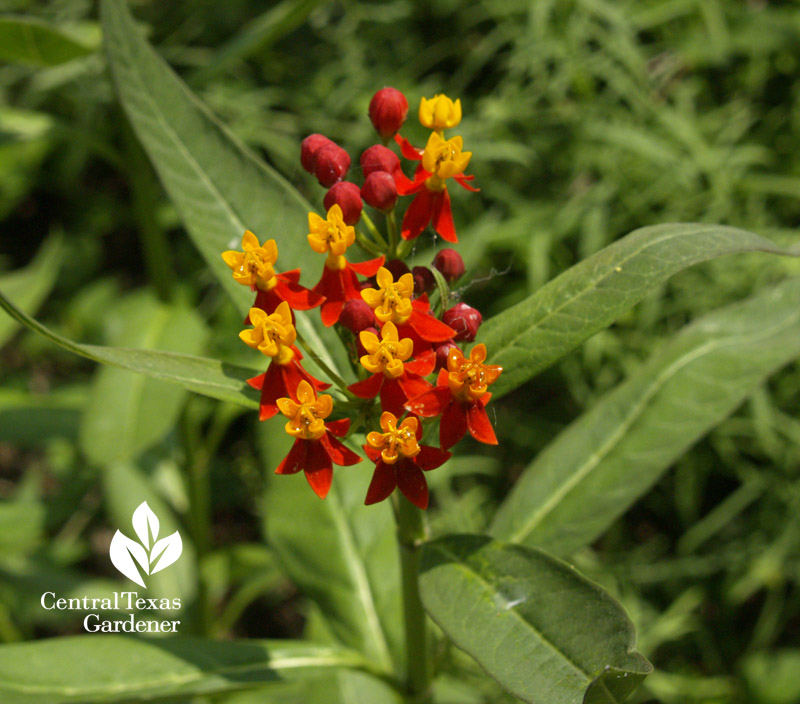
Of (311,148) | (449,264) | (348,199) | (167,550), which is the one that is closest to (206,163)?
(311,148)

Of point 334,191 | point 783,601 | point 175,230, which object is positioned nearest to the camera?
point 334,191

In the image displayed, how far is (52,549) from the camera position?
2773 mm

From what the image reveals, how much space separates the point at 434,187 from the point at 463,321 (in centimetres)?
21

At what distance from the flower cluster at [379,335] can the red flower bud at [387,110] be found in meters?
0.07

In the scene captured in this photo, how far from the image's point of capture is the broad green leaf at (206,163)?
136 cm

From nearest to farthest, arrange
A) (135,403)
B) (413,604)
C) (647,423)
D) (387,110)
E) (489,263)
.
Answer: (387,110) → (413,604) → (647,423) → (135,403) → (489,263)

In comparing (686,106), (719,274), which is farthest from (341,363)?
(686,106)

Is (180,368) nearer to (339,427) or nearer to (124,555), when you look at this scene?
(339,427)

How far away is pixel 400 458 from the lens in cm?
96

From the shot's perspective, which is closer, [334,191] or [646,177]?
[334,191]

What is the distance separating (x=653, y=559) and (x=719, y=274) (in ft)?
3.26

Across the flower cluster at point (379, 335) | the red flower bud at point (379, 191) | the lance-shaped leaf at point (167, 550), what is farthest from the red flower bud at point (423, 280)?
the lance-shaped leaf at point (167, 550)

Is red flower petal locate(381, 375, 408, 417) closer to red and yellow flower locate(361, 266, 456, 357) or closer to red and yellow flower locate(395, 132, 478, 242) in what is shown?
red and yellow flower locate(361, 266, 456, 357)

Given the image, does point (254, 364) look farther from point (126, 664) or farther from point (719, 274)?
point (719, 274)
